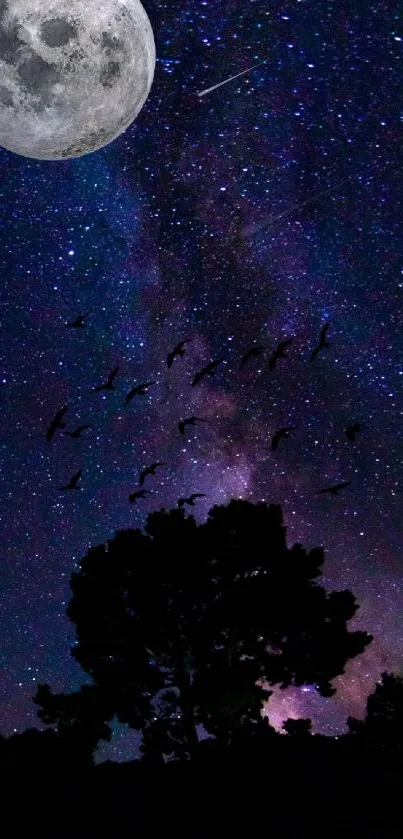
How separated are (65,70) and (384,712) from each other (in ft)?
97.2

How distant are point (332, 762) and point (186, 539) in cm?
827

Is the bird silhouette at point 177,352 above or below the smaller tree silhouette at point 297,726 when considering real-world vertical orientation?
above

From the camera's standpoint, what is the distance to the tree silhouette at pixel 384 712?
90.7ft

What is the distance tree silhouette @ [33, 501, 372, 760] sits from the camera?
19234mm

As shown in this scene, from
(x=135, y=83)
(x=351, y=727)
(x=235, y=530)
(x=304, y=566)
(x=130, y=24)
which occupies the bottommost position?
(x=351, y=727)

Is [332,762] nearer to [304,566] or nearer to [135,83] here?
[304,566]

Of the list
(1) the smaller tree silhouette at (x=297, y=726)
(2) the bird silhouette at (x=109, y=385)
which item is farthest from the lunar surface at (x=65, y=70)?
(1) the smaller tree silhouette at (x=297, y=726)

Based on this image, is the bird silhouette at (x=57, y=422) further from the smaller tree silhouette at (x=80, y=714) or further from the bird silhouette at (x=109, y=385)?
the smaller tree silhouette at (x=80, y=714)

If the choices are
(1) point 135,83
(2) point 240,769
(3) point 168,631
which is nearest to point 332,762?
(2) point 240,769

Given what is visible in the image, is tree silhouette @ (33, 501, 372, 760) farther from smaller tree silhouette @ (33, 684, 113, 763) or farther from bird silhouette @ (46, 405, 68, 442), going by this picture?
bird silhouette @ (46, 405, 68, 442)

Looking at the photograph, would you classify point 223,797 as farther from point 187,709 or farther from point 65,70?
point 65,70

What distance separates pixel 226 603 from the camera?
19.5 m

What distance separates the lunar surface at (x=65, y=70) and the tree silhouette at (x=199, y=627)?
13698mm

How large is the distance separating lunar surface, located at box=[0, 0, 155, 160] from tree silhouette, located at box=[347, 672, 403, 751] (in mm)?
26202
